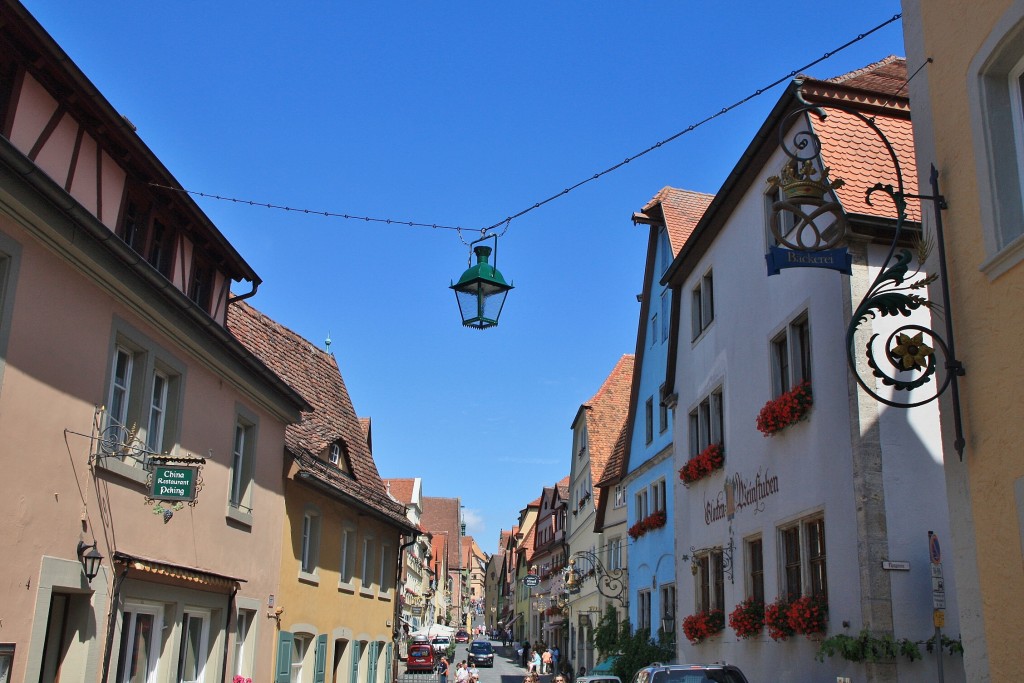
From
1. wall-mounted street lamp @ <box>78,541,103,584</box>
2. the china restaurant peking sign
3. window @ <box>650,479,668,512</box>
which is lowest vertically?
wall-mounted street lamp @ <box>78,541,103,584</box>

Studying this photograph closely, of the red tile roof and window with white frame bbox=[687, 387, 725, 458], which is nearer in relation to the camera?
window with white frame bbox=[687, 387, 725, 458]

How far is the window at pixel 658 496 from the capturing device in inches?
1001

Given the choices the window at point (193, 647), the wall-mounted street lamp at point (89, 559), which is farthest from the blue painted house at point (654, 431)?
the wall-mounted street lamp at point (89, 559)

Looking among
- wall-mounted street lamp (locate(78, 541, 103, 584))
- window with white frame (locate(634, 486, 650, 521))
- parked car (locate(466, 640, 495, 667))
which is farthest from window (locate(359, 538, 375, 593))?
parked car (locate(466, 640, 495, 667))

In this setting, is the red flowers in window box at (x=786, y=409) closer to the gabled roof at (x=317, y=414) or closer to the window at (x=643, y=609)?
the gabled roof at (x=317, y=414)

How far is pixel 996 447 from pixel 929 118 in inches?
115

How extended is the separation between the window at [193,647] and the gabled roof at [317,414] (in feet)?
13.2

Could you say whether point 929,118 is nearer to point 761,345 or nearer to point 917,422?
point 917,422

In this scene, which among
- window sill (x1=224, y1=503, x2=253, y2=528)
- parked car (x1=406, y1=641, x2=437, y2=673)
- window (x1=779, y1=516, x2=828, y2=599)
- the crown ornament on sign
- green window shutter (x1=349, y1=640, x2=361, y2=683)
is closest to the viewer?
the crown ornament on sign

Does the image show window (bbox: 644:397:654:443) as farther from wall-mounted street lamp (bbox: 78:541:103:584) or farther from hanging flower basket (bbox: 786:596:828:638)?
wall-mounted street lamp (bbox: 78:541:103:584)

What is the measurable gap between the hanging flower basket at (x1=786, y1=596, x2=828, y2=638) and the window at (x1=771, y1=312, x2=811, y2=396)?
2.93 meters

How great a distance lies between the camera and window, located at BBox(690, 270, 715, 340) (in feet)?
60.3

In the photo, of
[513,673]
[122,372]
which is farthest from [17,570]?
[513,673]

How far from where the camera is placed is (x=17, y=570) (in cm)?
939
